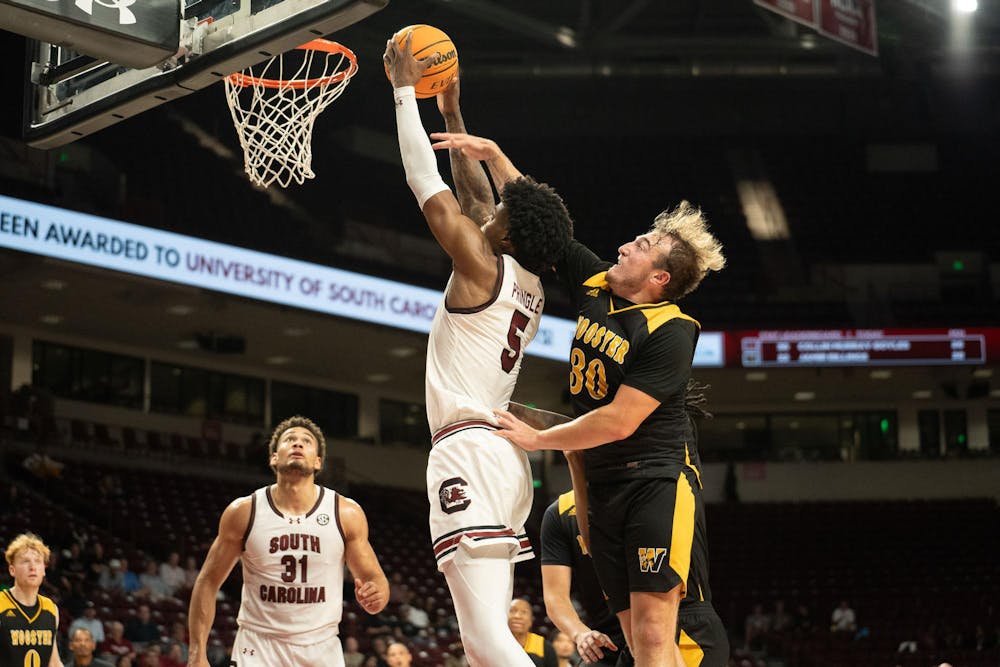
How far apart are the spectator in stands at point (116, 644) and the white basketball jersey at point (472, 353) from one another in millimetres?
8456

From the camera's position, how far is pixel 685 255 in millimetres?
4707

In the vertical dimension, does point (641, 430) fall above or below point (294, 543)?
above

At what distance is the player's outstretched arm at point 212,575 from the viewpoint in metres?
5.58

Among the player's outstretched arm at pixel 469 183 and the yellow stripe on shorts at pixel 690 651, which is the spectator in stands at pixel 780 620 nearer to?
the yellow stripe on shorts at pixel 690 651

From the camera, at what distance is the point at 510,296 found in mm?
4680

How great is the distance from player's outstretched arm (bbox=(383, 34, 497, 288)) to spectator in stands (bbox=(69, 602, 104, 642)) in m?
8.86

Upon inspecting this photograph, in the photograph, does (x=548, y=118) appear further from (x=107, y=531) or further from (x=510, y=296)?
(x=510, y=296)

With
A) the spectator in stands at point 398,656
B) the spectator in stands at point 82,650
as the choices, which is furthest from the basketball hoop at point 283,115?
the spectator in stands at point 82,650

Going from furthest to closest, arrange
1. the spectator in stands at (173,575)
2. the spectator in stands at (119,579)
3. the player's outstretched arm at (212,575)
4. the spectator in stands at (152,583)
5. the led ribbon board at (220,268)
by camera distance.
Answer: the led ribbon board at (220,268) < the spectator in stands at (173,575) < the spectator in stands at (152,583) < the spectator in stands at (119,579) < the player's outstretched arm at (212,575)

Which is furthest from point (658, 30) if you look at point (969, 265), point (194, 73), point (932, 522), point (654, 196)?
point (194, 73)

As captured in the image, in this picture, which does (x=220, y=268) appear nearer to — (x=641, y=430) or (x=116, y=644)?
(x=116, y=644)

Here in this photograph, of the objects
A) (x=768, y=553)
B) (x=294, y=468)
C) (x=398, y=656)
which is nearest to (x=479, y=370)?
(x=294, y=468)

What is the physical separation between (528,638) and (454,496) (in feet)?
10.5

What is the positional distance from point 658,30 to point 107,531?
1538cm
